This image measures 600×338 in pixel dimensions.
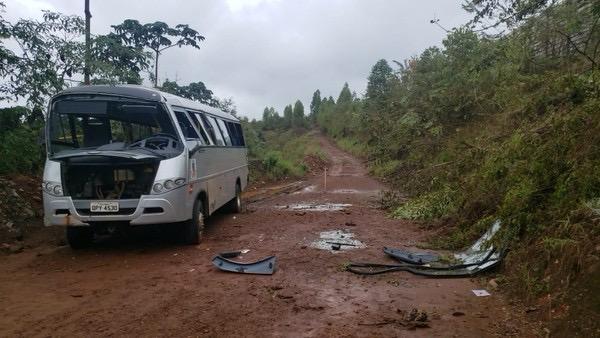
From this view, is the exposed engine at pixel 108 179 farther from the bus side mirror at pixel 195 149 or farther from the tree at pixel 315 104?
the tree at pixel 315 104

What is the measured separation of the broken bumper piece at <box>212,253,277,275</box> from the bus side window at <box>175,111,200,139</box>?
8.09 ft

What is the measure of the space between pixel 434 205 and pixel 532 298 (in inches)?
207

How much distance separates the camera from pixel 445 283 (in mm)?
5496

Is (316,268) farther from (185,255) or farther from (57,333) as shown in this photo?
(57,333)

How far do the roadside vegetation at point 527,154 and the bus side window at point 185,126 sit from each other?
4.47 meters

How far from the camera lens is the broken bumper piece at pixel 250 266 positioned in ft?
19.5

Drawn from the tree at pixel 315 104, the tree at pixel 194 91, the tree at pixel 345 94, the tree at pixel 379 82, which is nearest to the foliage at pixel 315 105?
the tree at pixel 315 104

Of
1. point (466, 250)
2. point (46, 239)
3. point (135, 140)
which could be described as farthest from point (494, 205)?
point (46, 239)

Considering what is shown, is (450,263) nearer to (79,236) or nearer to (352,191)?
(79,236)

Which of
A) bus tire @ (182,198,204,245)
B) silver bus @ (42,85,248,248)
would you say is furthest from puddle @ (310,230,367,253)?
silver bus @ (42,85,248,248)

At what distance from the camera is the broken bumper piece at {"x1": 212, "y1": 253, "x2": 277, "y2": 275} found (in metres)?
5.94

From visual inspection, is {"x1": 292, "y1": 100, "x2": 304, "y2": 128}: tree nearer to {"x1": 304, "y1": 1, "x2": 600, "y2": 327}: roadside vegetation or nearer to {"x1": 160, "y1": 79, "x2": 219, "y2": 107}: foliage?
{"x1": 160, "y1": 79, "x2": 219, "y2": 107}: foliage

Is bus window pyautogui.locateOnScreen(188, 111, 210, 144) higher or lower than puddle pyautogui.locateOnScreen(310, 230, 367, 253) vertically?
higher

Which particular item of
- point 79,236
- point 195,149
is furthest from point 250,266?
point 79,236
